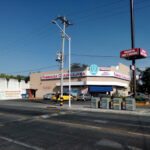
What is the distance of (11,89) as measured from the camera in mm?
41219

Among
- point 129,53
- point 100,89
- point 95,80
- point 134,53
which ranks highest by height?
point 129,53

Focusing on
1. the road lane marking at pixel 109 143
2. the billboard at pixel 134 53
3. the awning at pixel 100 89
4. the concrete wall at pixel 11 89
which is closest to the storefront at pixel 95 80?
the awning at pixel 100 89

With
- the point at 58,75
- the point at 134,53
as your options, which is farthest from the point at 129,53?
the point at 58,75

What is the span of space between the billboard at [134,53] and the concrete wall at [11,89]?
31.7 m

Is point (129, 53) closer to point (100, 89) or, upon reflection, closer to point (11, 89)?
point (100, 89)

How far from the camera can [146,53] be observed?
69.3 feet

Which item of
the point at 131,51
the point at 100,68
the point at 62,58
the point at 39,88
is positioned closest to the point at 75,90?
the point at 100,68

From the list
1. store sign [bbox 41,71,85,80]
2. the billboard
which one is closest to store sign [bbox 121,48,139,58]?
the billboard

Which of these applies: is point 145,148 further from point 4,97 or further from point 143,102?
point 4,97

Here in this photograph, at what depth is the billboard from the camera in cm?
1969

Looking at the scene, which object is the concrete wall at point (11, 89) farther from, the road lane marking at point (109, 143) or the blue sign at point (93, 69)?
the road lane marking at point (109, 143)

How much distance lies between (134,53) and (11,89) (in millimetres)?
34036

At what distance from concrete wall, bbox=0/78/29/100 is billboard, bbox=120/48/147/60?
104 ft

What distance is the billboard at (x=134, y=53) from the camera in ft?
64.6
